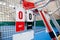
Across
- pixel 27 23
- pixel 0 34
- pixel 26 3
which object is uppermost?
pixel 26 3

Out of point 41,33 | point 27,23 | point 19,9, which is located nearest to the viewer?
point 19,9

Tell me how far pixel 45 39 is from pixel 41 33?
225 mm

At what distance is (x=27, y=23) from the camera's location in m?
2.44

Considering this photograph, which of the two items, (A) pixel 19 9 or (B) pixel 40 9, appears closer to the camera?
(A) pixel 19 9

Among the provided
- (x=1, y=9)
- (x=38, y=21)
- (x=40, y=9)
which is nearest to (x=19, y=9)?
(x=40, y=9)

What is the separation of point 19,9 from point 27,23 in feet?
1.60

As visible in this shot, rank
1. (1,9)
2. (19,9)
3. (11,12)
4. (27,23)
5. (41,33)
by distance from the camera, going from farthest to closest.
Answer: (41,33) → (1,9) → (27,23) → (11,12) → (19,9)

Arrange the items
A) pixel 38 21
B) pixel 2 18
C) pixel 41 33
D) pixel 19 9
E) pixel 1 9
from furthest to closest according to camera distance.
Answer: pixel 38 21 → pixel 41 33 → pixel 2 18 → pixel 1 9 → pixel 19 9

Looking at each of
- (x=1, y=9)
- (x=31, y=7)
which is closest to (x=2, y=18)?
(x=1, y=9)

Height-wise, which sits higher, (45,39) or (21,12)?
(21,12)

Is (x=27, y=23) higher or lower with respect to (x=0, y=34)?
higher

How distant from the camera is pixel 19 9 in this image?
2.03m

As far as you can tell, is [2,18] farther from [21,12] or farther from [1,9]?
[21,12]

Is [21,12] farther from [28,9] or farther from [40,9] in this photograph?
[40,9]
